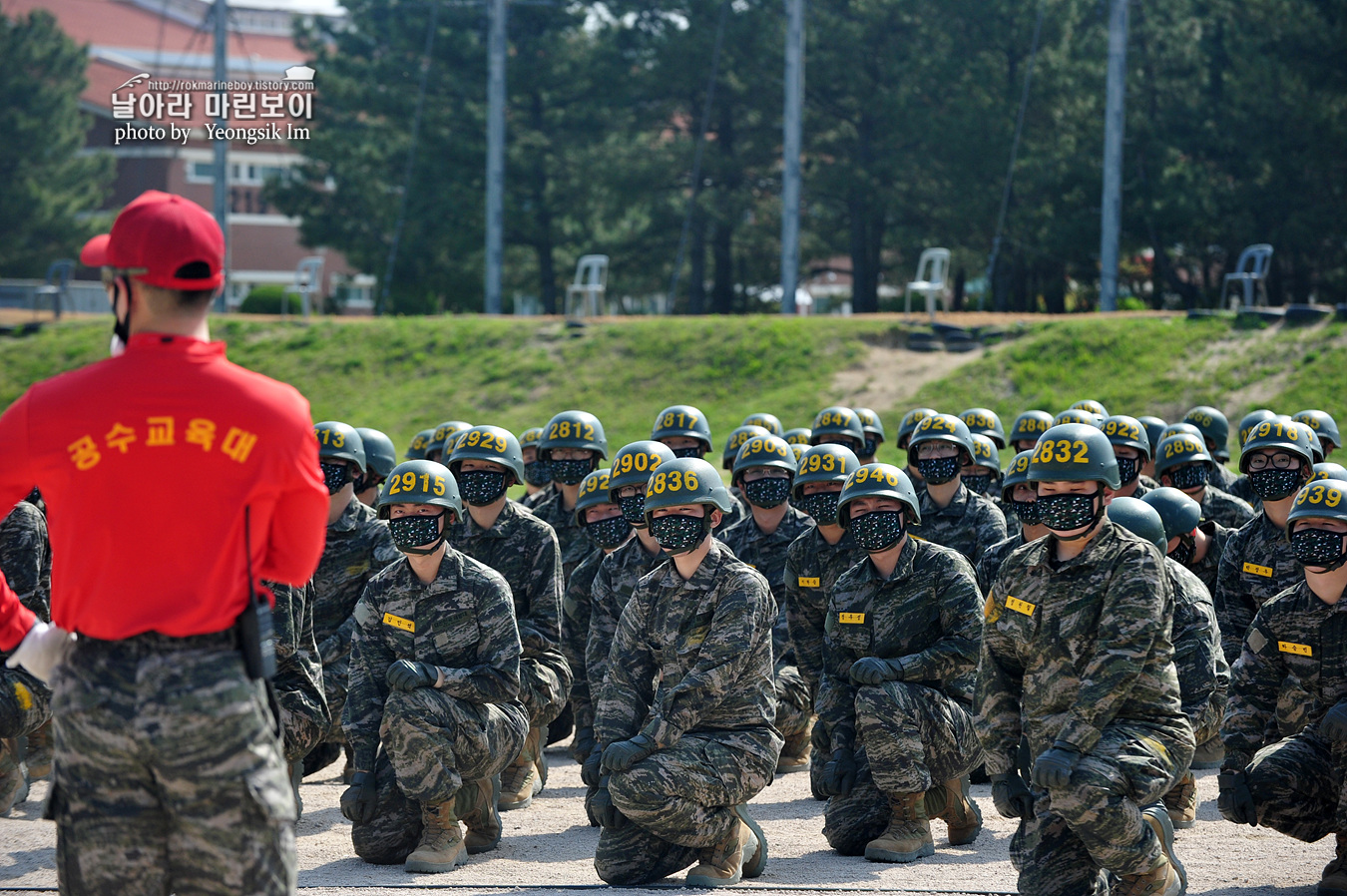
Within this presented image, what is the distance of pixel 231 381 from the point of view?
15.0ft

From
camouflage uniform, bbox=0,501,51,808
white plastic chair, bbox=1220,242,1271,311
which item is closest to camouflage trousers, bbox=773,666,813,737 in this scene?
camouflage uniform, bbox=0,501,51,808

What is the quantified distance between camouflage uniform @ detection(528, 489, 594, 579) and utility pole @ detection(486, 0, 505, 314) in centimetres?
2169

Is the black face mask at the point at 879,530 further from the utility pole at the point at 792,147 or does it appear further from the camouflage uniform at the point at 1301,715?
the utility pole at the point at 792,147

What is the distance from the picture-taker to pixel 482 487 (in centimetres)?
1066

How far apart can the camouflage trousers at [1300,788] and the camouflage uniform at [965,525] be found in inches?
134

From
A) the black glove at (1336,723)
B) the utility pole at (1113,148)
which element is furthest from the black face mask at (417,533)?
the utility pole at (1113,148)

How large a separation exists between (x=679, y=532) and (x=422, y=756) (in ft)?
5.72

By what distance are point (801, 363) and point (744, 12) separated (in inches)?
524

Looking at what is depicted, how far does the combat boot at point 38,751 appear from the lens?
10.2 m

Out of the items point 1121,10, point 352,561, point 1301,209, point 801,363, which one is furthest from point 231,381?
→ point 1301,209

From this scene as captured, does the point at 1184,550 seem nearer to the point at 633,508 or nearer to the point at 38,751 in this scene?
the point at 633,508

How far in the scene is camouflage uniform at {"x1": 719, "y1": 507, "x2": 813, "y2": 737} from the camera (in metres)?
10.4

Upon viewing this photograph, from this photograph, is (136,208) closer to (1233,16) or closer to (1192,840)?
(1192,840)

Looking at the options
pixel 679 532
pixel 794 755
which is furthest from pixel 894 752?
pixel 794 755
